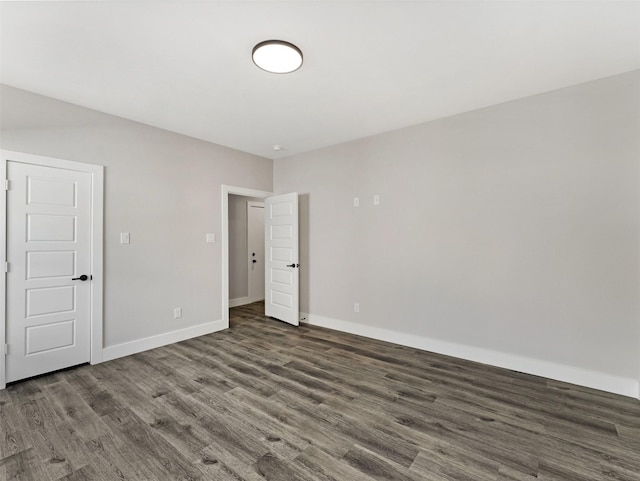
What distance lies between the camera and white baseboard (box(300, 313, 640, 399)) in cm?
253

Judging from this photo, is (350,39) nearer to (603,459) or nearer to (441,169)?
(441,169)

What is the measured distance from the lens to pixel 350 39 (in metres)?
2.07

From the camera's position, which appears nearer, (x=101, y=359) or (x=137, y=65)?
(x=137, y=65)

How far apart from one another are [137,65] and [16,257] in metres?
2.12

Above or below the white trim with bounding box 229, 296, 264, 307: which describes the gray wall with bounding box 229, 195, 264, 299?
above

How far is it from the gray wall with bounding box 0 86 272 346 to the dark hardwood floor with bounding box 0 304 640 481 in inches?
31.5

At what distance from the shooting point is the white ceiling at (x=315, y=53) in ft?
5.98

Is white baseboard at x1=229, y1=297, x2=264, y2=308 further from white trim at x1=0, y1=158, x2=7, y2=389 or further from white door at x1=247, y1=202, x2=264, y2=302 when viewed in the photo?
white trim at x1=0, y1=158, x2=7, y2=389

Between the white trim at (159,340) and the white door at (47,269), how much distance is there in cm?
24

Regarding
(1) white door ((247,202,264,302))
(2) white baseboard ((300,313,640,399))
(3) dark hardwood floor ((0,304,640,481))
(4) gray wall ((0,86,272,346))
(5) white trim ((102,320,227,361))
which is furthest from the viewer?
(1) white door ((247,202,264,302))

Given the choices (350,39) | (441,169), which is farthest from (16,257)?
(441,169)

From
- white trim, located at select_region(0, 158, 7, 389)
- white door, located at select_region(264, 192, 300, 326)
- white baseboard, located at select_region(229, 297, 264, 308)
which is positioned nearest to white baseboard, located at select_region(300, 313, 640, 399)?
white door, located at select_region(264, 192, 300, 326)

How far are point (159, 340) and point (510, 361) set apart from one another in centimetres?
408

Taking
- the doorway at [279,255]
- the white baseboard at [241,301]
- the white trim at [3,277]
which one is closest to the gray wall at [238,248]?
the white baseboard at [241,301]
